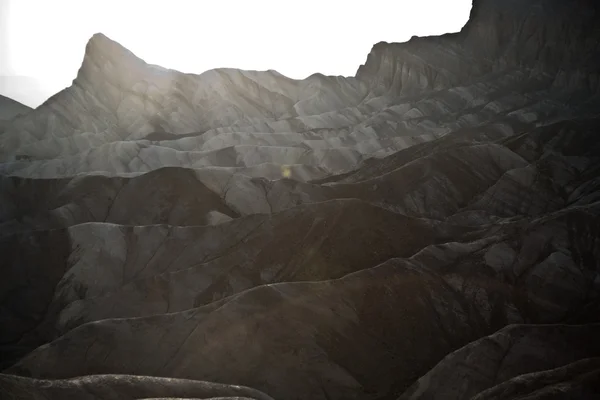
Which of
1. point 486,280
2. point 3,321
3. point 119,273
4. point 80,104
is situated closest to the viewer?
point 486,280

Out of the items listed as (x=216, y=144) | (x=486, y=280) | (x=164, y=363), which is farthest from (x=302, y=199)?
(x=216, y=144)

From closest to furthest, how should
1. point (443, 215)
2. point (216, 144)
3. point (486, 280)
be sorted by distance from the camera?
point (486, 280), point (443, 215), point (216, 144)

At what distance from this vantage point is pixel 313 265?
3862 cm

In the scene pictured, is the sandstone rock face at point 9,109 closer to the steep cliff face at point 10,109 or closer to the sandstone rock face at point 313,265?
the steep cliff face at point 10,109

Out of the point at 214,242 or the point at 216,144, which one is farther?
the point at 216,144

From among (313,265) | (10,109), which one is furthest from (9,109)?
(313,265)

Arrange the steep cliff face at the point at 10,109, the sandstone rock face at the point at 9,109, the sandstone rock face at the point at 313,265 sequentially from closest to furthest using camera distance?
the sandstone rock face at the point at 313,265
the sandstone rock face at the point at 9,109
the steep cliff face at the point at 10,109

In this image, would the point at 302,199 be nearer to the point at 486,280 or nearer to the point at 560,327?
the point at 486,280

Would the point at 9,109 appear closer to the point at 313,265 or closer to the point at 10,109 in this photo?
the point at 10,109

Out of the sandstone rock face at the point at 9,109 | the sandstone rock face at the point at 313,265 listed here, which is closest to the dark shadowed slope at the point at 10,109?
the sandstone rock face at the point at 9,109

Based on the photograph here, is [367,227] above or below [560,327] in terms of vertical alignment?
above

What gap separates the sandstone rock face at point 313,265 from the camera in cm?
2842

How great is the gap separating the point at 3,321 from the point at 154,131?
2081 inches

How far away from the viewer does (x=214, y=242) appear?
43500 mm
